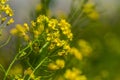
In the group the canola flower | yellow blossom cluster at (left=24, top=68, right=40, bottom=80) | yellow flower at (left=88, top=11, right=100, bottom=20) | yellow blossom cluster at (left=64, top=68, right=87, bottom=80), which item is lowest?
yellow blossom cluster at (left=24, top=68, right=40, bottom=80)

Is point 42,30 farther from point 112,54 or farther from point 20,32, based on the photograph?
point 112,54

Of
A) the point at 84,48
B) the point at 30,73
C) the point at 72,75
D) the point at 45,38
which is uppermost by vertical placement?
the point at 84,48

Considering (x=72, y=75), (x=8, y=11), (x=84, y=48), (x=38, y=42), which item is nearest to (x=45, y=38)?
(x=38, y=42)

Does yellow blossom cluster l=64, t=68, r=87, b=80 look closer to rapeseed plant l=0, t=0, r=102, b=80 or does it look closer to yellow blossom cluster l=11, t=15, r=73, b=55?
rapeseed plant l=0, t=0, r=102, b=80

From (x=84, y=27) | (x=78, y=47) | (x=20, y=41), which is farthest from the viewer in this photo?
(x=78, y=47)

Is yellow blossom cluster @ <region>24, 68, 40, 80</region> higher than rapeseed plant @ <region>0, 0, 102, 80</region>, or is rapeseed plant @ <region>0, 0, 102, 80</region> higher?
rapeseed plant @ <region>0, 0, 102, 80</region>

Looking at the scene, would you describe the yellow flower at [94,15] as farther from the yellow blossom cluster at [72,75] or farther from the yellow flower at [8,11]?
the yellow flower at [8,11]

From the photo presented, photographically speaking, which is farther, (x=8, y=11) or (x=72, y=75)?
(x=72, y=75)

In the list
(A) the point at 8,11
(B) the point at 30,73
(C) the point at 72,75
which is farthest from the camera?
(C) the point at 72,75

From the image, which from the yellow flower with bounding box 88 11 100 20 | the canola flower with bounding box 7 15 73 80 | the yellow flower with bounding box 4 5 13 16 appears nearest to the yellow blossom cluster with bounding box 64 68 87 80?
the yellow flower with bounding box 88 11 100 20

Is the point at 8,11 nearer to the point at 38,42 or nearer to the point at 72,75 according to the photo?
the point at 38,42

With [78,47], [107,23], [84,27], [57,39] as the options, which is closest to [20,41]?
[57,39]
